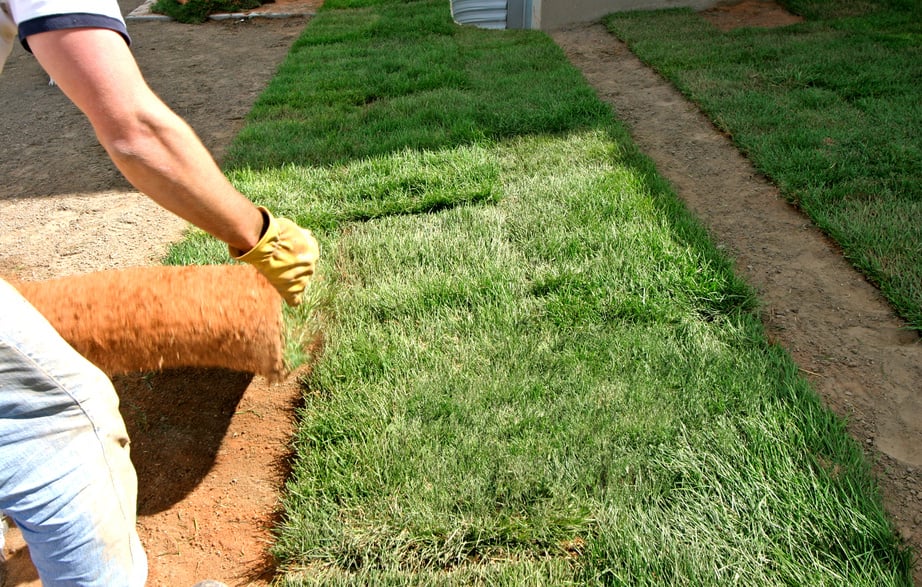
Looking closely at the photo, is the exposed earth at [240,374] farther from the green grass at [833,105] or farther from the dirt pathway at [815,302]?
the green grass at [833,105]

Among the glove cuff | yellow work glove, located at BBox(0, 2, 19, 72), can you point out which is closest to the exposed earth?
the glove cuff

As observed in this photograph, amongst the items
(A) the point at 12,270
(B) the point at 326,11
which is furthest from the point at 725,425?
(B) the point at 326,11

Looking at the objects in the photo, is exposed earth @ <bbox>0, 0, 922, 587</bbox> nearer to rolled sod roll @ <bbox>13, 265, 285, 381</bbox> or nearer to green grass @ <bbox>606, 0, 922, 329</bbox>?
green grass @ <bbox>606, 0, 922, 329</bbox>

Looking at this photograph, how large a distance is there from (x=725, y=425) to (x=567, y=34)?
645 cm

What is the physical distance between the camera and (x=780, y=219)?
12.5 feet

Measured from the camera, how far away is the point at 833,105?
5070mm

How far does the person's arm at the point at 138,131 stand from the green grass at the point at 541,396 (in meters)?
0.95

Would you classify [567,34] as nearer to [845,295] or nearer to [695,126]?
[695,126]

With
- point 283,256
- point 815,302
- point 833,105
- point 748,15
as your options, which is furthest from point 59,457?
point 748,15

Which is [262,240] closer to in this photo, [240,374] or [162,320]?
[162,320]

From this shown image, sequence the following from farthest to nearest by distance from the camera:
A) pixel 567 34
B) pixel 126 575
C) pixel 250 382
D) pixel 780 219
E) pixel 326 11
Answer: pixel 326 11 → pixel 567 34 → pixel 780 219 → pixel 250 382 → pixel 126 575

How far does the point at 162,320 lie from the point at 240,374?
737mm

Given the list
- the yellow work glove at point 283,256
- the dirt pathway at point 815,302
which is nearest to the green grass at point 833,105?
the dirt pathway at point 815,302

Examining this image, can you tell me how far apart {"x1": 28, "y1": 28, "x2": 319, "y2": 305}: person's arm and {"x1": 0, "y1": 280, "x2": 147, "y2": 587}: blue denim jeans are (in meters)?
0.40
